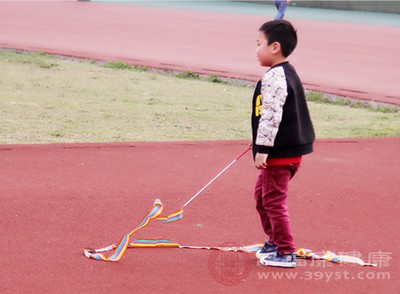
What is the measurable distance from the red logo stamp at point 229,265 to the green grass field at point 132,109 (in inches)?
152

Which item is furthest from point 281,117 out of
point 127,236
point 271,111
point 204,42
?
point 204,42

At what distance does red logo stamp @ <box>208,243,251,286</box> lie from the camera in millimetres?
5211

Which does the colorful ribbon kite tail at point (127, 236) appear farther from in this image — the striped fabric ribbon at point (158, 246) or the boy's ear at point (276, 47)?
the boy's ear at point (276, 47)

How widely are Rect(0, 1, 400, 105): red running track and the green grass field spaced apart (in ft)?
3.84

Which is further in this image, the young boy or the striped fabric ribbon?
the striped fabric ribbon

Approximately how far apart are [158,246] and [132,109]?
5.60 m

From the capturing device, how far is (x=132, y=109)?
11.2 m

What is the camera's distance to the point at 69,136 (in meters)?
9.47

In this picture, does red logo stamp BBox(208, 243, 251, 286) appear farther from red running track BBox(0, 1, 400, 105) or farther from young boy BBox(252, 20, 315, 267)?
red running track BBox(0, 1, 400, 105)

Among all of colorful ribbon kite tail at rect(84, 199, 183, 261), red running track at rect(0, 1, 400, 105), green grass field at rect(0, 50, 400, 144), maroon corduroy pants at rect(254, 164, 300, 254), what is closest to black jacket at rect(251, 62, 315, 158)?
maroon corduroy pants at rect(254, 164, 300, 254)

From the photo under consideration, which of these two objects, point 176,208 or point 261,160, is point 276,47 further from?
point 176,208

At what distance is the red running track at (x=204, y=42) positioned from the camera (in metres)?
15.0

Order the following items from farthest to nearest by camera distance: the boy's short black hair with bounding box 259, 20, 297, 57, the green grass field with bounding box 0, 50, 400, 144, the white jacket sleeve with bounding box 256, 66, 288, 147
→ 1. the green grass field with bounding box 0, 50, 400, 144
2. the boy's short black hair with bounding box 259, 20, 297, 57
3. the white jacket sleeve with bounding box 256, 66, 288, 147

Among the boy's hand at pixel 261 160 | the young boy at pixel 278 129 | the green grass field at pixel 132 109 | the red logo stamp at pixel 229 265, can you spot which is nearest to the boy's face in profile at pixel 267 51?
the young boy at pixel 278 129
